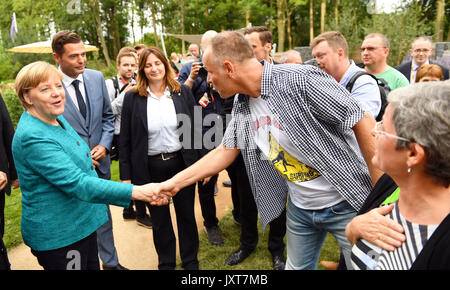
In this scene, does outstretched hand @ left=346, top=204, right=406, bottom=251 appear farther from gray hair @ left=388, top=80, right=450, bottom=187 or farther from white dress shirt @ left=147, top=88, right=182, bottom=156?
white dress shirt @ left=147, top=88, right=182, bottom=156

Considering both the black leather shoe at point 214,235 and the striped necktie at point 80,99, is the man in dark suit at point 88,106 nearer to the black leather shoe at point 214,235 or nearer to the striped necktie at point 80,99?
the striped necktie at point 80,99

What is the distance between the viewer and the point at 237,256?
3697mm

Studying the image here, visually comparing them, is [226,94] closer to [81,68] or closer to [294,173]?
[294,173]

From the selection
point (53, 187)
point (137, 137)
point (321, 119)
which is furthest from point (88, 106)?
point (321, 119)

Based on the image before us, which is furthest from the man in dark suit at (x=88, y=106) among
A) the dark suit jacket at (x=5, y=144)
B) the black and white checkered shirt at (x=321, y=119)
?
the black and white checkered shirt at (x=321, y=119)

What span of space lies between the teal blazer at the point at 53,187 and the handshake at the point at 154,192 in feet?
0.37

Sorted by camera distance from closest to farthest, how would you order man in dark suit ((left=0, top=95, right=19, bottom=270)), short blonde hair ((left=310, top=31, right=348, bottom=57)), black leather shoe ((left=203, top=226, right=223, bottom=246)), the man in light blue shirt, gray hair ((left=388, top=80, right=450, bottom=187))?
gray hair ((left=388, top=80, right=450, bottom=187)), man in dark suit ((left=0, top=95, right=19, bottom=270)), the man in light blue shirt, short blonde hair ((left=310, top=31, right=348, bottom=57)), black leather shoe ((left=203, top=226, right=223, bottom=246))

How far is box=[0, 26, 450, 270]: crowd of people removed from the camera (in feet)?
4.14

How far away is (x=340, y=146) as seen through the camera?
1.98 metres

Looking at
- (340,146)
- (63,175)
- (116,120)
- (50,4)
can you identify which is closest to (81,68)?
(116,120)

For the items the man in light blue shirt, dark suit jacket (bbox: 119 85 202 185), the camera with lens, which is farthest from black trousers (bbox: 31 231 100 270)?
the man in light blue shirt

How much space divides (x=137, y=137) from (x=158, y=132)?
0.22 metres

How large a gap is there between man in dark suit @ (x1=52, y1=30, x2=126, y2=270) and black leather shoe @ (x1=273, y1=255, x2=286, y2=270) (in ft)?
5.84

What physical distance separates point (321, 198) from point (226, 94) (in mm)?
985
